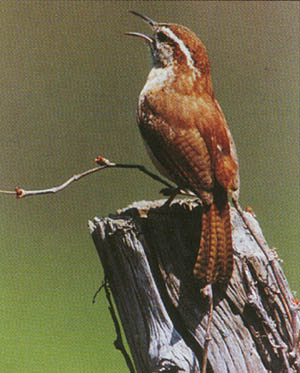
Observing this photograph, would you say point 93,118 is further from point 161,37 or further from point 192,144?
point 192,144

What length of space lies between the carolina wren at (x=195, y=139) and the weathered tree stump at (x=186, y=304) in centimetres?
8

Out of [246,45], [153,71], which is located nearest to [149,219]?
[153,71]

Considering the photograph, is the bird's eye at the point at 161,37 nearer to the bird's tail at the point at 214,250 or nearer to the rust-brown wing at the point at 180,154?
the rust-brown wing at the point at 180,154

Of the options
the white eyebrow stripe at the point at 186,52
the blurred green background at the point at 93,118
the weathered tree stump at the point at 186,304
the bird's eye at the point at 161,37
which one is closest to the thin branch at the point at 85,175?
the weathered tree stump at the point at 186,304

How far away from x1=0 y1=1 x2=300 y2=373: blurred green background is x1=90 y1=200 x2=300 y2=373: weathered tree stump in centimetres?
233

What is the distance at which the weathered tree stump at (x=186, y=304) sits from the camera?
2.23 meters

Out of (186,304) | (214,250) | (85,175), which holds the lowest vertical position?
(186,304)

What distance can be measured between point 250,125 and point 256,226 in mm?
4258

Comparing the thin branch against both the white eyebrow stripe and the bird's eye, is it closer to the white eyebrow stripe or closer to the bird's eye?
the white eyebrow stripe

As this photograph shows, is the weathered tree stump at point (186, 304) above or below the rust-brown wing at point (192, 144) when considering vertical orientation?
below

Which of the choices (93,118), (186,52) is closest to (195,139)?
(186,52)

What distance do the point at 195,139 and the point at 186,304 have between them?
2.42 feet

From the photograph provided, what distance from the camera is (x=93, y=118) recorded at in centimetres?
679

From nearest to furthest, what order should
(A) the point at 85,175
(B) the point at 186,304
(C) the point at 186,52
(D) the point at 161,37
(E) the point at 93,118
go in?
(B) the point at 186,304 → (A) the point at 85,175 → (C) the point at 186,52 → (D) the point at 161,37 → (E) the point at 93,118
